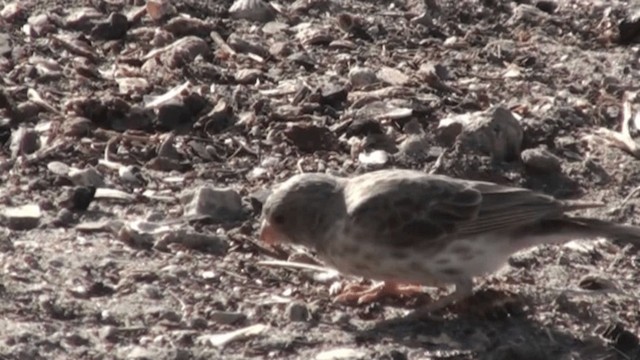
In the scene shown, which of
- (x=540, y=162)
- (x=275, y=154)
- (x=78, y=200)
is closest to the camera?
(x=78, y=200)

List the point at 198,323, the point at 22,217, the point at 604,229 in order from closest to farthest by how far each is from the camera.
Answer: the point at 198,323
the point at 604,229
the point at 22,217

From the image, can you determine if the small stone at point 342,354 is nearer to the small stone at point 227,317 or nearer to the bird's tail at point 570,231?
the small stone at point 227,317

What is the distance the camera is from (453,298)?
25.0 feet

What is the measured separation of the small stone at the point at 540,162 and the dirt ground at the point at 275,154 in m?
0.01

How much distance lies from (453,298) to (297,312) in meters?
0.68

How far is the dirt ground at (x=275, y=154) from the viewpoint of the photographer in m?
7.38

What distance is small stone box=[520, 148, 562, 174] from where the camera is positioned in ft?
29.7

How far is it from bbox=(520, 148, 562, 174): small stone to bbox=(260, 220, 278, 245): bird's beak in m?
1.70

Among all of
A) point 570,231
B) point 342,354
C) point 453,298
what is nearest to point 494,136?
point 570,231

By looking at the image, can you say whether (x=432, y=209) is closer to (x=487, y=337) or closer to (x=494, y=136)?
(x=487, y=337)

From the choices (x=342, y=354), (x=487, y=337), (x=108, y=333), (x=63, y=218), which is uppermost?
(x=63, y=218)

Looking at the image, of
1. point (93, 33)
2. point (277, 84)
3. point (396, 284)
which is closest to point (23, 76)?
point (93, 33)

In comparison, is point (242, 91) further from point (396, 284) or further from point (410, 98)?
point (396, 284)

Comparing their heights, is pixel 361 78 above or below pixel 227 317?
above
